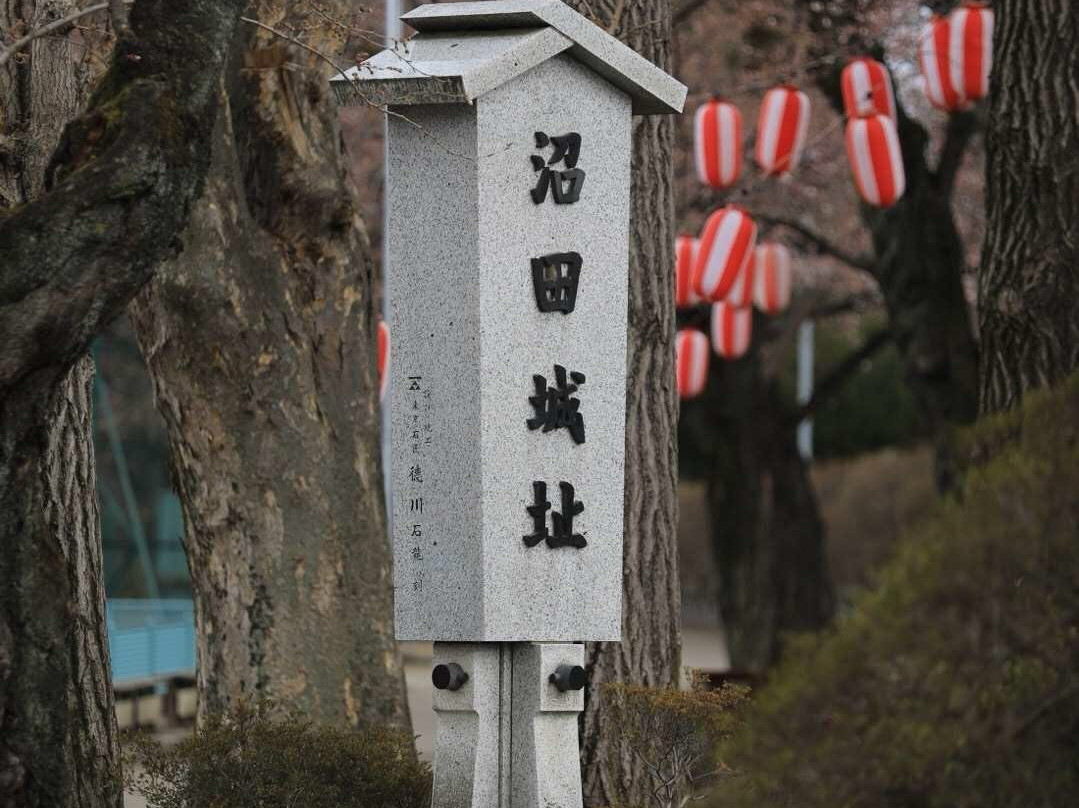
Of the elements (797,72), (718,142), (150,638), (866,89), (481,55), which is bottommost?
(150,638)

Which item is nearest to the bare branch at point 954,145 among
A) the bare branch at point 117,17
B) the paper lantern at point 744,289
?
the paper lantern at point 744,289

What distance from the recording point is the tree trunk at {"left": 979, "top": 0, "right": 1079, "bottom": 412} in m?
9.34

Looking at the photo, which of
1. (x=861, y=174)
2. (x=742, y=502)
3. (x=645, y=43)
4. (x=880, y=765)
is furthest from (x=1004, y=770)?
(x=742, y=502)

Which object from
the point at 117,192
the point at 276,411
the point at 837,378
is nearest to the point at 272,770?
the point at 117,192

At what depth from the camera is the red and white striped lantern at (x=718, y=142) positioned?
45.2 ft

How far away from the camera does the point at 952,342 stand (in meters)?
13.9

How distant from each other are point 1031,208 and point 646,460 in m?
2.64

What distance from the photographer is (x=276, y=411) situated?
9.21 metres

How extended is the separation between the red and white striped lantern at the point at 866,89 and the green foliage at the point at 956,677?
9.57 m

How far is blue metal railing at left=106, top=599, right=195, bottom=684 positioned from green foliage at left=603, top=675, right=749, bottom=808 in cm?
733

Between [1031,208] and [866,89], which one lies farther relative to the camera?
[866,89]

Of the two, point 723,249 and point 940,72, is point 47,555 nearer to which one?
point 940,72

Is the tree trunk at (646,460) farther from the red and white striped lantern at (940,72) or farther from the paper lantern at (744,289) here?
the paper lantern at (744,289)

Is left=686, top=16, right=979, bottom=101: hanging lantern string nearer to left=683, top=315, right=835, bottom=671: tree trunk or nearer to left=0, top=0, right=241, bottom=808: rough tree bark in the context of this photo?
left=683, top=315, right=835, bottom=671: tree trunk
